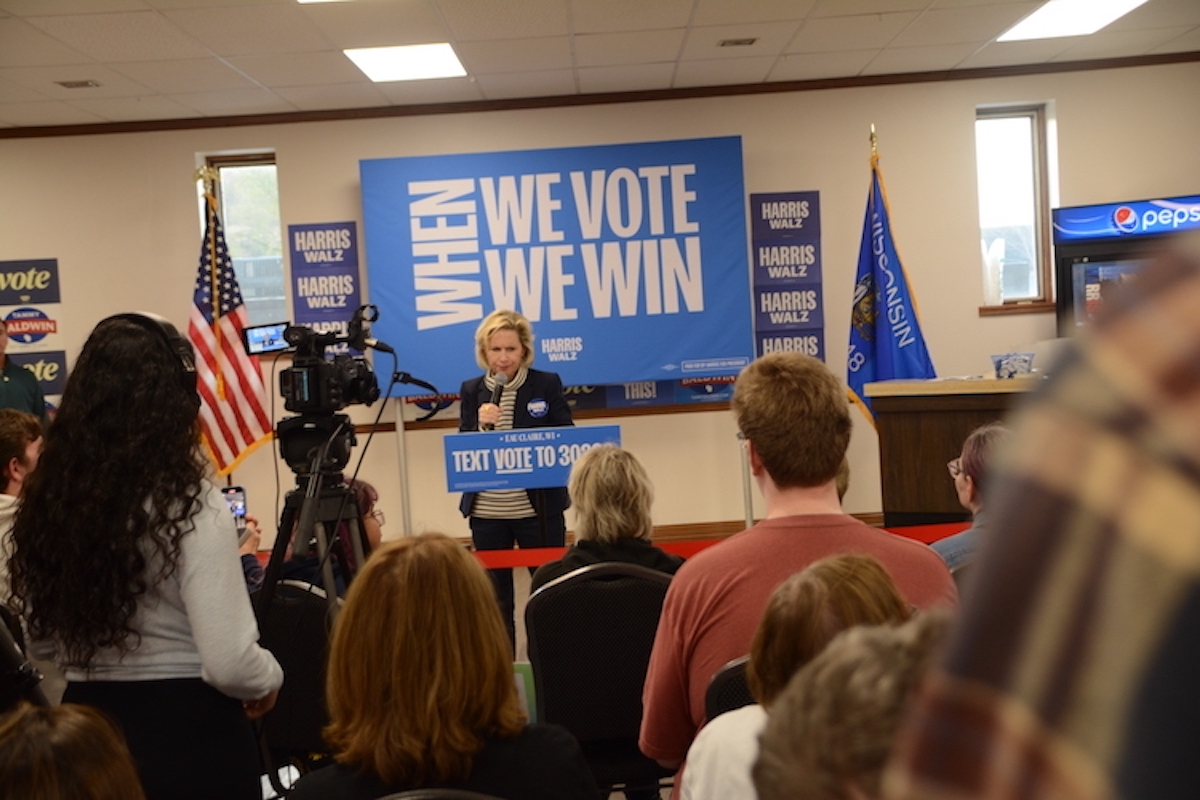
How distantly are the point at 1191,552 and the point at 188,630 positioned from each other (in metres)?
1.83

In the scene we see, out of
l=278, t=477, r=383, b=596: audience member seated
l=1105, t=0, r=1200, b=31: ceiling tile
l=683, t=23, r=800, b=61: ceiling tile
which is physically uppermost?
l=1105, t=0, r=1200, b=31: ceiling tile

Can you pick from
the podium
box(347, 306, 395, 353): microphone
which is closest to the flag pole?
box(347, 306, 395, 353): microphone

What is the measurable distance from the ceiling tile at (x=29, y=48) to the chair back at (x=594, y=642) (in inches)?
179

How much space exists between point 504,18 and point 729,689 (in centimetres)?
463

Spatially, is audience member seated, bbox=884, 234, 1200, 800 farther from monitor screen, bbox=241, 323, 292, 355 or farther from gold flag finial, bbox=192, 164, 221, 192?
gold flag finial, bbox=192, 164, 221, 192

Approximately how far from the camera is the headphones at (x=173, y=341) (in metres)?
1.87

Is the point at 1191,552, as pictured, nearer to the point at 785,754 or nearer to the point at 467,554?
the point at 785,754

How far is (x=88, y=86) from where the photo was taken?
6289 millimetres

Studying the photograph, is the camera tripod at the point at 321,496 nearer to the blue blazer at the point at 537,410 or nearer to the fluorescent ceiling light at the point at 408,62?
the blue blazer at the point at 537,410

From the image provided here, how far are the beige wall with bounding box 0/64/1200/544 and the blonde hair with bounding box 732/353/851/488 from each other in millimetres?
5297

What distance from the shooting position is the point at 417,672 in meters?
1.39

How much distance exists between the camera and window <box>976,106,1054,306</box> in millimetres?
7344

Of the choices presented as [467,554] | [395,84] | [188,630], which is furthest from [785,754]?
[395,84]

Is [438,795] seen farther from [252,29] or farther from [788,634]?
[252,29]
